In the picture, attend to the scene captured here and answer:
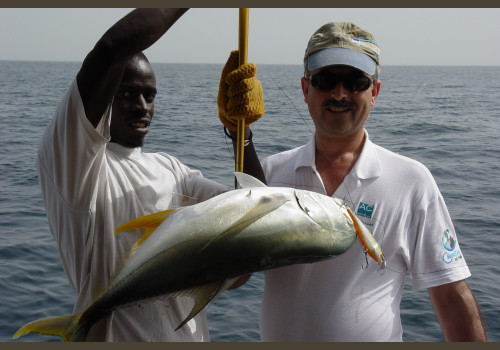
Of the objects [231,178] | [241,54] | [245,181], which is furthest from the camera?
[231,178]

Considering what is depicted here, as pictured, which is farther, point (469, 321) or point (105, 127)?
point (469, 321)

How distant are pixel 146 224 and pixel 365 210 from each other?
4.10ft

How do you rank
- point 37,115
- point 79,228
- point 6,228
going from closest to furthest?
point 79,228, point 6,228, point 37,115

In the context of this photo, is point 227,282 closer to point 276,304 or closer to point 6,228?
point 276,304

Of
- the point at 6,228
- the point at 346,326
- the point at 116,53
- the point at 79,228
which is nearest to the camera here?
the point at 116,53

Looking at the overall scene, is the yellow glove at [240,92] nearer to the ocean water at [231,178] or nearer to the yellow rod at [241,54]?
the yellow rod at [241,54]

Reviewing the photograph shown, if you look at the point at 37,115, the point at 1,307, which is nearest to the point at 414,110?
the point at 37,115

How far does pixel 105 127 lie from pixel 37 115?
24.0 meters

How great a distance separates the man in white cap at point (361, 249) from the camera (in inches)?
112

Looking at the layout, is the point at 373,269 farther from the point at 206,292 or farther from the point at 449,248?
the point at 206,292

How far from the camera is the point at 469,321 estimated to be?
2934 millimetres

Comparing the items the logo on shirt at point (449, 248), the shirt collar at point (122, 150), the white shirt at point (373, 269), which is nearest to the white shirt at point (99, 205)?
the shirt collar at point (122, 150)

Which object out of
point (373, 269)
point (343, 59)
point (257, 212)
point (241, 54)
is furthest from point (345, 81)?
point (257, 212)

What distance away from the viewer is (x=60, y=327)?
2.08m
